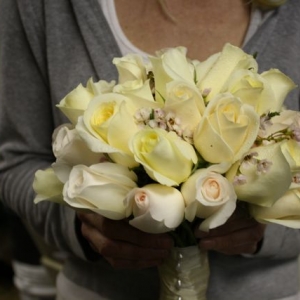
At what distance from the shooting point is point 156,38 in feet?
3.08

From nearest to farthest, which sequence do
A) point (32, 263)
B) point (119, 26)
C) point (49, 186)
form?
point (49, 186)
point (119, 26)
point (32, 263)

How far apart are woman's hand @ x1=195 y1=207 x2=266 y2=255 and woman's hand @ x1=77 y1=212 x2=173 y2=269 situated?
0.05 metres

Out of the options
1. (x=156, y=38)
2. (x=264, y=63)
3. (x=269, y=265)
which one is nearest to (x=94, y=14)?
(x=156, y=38)

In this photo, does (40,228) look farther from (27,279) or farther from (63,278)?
(27,279)

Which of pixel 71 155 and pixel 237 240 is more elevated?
pixel 71 155

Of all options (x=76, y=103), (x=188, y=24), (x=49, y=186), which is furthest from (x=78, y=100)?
(x=188, y=24)

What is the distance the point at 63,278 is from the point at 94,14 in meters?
0.45

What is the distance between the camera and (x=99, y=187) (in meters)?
0.62

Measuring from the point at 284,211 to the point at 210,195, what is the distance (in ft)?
0.33

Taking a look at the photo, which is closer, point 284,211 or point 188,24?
point 284,211

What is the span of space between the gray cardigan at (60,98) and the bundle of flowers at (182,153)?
0.83 ft

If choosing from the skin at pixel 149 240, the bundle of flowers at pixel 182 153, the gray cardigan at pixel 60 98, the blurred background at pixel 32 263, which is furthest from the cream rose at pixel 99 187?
the blurred background at pixel 32 263

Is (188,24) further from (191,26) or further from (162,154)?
(162,154)

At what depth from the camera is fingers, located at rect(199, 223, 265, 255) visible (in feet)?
2.41
